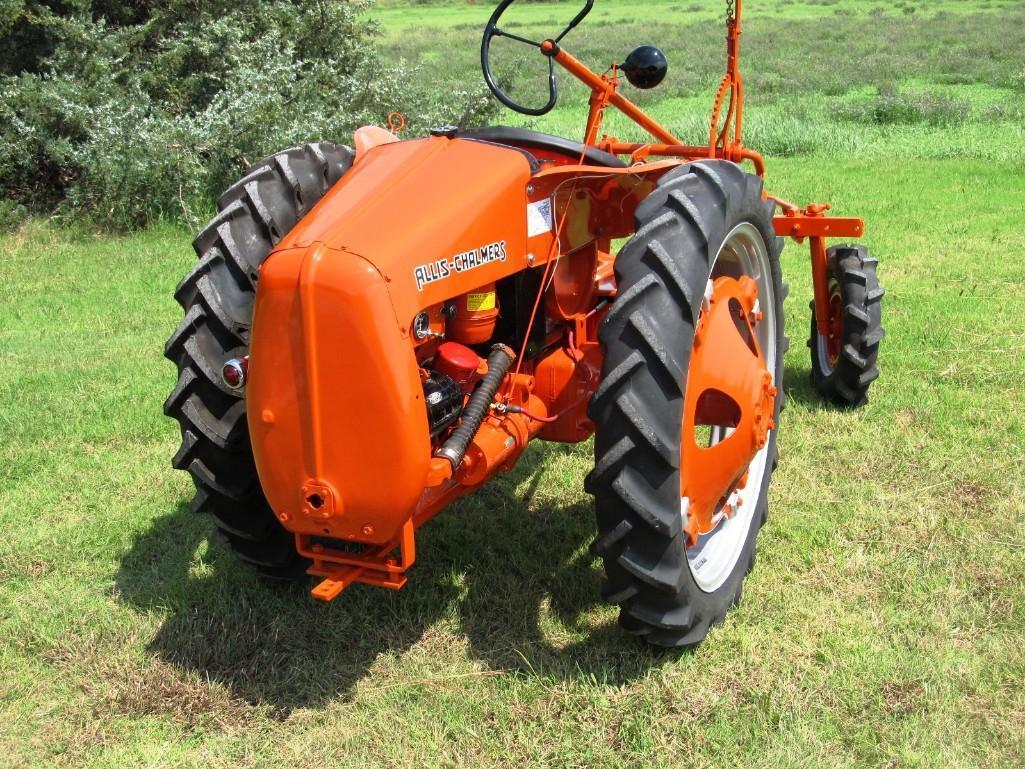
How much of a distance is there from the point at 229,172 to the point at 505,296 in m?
6.84

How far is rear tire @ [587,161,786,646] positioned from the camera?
2.73 meters

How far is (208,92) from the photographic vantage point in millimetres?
10344

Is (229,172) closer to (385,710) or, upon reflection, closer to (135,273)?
(135,273)

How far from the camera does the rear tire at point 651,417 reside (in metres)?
2.73

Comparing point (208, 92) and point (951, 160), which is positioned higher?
point (208, 92)

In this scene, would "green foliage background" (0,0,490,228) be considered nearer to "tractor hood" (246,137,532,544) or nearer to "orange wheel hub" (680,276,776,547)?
"orange wheel hub" (680,276,776,547)

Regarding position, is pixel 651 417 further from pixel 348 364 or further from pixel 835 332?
pixel 835 332

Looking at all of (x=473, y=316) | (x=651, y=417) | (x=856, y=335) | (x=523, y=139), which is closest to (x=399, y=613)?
(x=473, y=316)

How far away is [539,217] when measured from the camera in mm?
3232

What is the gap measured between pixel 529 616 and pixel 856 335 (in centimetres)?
257

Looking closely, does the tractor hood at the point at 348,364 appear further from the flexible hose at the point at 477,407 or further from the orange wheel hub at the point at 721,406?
the orange wheel hub at the point at 721,406

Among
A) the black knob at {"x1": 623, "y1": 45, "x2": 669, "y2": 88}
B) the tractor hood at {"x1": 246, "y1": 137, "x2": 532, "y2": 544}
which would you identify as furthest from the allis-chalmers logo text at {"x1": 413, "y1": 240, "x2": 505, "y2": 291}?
the black knob at {"x1": 623, "y1": 45, "x2": 669, "y2": 88}

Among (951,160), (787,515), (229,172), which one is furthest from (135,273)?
(951,160)

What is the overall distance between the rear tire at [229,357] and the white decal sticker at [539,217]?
0.85m
